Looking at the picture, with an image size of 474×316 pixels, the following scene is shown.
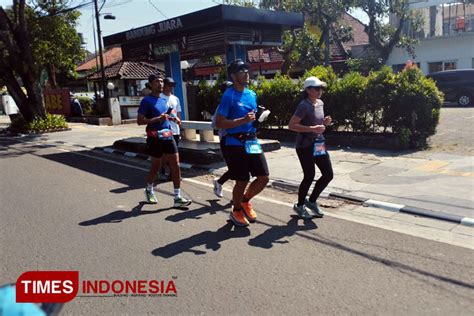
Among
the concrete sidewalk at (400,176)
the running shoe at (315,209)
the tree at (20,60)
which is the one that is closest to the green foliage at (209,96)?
the concrete sidewalk at (400,176)

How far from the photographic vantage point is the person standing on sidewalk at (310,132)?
5137 mm

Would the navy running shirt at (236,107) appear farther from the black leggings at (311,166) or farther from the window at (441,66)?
the window at (441,66)

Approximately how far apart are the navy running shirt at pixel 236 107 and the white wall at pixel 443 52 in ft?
85.8

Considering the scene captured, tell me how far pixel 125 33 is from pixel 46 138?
16.3 ft

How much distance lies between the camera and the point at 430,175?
23.9ft

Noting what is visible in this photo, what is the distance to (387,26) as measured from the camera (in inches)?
1059

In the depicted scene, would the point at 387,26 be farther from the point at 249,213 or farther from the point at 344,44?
the point at 249,213

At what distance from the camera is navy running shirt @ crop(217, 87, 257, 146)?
192 inches

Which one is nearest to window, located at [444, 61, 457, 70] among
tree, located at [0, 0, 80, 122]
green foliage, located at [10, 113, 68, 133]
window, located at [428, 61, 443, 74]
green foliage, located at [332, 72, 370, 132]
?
window, located at [428, 61, 443, 74]

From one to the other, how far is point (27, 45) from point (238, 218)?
15.6 metres

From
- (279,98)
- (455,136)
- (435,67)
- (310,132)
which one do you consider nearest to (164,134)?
(310,132)

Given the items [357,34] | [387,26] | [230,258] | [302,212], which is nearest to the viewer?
[230,258]

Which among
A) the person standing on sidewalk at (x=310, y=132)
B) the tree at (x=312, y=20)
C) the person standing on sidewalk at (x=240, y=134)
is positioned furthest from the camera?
the tree at (x=312, y=20)

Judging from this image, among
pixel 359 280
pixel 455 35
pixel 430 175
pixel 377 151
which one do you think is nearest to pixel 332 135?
pixel 377 151
